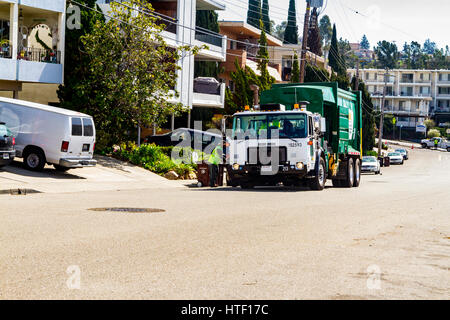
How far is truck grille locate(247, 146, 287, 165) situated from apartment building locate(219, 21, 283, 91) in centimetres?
3063

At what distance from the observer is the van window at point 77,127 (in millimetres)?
24266

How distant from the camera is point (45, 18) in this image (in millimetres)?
32688

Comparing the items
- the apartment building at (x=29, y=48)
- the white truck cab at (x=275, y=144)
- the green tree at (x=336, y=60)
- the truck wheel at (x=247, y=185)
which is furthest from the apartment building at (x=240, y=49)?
the white truck cab at (x=275, y=144)

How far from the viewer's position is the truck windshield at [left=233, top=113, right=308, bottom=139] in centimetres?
2345

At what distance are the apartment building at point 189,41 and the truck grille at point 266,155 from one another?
16.7 metres

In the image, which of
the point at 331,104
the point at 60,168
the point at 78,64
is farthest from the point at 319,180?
the point at 78,64

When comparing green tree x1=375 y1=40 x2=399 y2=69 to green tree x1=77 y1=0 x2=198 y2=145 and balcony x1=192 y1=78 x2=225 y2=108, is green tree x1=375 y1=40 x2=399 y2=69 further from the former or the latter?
green tree x1=77 y1=0 x2=198 y2=145

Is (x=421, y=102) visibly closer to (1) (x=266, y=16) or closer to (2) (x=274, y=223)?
(1) (x=266, y=16)

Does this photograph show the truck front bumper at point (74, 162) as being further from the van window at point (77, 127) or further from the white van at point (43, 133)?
the van window at point (77, 127)

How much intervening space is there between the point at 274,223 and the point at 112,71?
1821 centimetres

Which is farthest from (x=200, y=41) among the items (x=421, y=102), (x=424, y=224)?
(x=421, y=102)

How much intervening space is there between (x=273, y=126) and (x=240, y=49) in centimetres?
3948

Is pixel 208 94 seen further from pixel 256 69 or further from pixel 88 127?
pixel 88 127

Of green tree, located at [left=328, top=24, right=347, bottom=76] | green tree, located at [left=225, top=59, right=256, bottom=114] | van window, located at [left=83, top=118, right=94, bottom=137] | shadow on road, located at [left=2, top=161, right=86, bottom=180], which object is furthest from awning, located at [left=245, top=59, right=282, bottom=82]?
shadow on road, located at [left=2, top=161, right=86, bottom=180]
